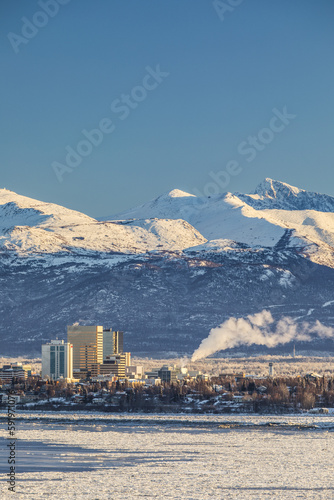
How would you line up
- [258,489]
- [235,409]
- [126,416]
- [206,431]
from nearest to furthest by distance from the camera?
[258,489], [206,431], [126,416], [235,409]

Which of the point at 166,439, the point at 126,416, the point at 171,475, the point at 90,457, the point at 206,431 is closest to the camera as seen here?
the point at 171,475

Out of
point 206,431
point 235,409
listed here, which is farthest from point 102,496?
point 235,409

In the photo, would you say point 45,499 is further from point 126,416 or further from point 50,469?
point 126,416

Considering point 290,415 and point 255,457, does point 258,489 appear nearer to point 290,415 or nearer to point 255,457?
point 255,457

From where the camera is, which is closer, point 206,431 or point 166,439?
point 166,439

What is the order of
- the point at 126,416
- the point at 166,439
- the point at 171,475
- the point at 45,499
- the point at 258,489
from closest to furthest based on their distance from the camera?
the point at 45,499
the point at 258,489
the point at 171,475
the point at 166,439
the point at 126,416

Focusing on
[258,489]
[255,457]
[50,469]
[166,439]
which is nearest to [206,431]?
[166,439]
